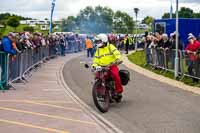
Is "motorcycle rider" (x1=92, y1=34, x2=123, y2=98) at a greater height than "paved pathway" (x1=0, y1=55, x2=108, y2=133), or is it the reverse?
"motorcycle rider" (x1=92, y1=34, x2=123, y2=98)

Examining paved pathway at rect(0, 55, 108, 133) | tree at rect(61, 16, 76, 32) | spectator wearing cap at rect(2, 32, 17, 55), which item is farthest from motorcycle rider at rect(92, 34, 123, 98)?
tree at rect(61, 16, 76, 32)

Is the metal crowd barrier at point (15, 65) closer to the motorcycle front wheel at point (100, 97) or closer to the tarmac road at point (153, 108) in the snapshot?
the tarmac road at point (153, 108)

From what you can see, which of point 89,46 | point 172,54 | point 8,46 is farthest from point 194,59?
Result: point 89,46

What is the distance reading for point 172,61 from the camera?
22.3m

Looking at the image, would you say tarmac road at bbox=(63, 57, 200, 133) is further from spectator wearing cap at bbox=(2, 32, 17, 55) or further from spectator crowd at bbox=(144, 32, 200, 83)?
spectator wearing cap at bbox=(2, 32, 17, 55)

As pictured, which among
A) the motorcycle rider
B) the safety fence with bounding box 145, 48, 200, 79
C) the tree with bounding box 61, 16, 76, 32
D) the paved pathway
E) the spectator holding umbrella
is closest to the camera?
the paved pathway

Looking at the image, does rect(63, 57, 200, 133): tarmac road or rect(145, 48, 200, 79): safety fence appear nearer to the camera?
rect(63, 57, 200, 133): tarmac road

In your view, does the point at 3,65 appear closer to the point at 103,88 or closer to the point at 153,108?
the point at 103,88

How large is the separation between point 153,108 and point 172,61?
9279 mm

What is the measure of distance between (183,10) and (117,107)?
83846mm

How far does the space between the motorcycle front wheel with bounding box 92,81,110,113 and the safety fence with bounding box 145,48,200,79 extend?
665 centimetres

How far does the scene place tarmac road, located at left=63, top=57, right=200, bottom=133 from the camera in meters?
10.7

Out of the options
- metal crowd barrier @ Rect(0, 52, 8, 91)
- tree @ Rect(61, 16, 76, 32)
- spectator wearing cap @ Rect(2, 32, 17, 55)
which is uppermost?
tree @ Rect(61, 16, 76, 32)

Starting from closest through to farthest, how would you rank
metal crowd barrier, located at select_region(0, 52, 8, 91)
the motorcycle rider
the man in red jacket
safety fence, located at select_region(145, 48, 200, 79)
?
the motorcycle rider, metal crowd barrier, located at select_region(0, 52, 8, 91), the man in red jacket, safety fence, located at select_region(145, 48, 200, 79)
